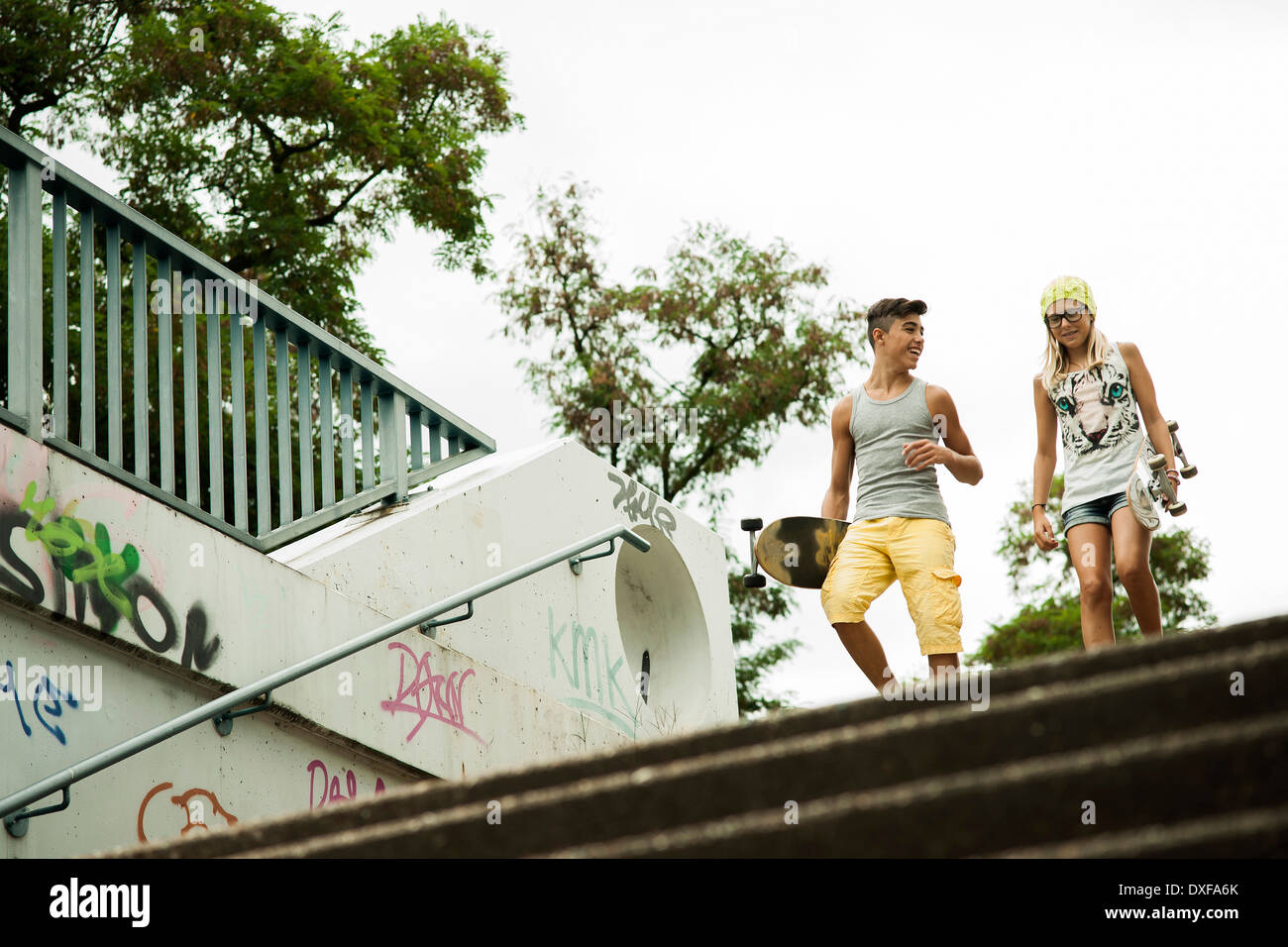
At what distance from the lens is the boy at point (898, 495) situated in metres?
5.39

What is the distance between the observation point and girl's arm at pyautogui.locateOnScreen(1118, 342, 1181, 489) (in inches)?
205

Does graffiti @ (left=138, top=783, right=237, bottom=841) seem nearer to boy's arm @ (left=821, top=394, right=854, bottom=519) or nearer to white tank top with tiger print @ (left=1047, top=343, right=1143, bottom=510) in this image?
boy's arm @ (left=821, top=394, right=854, bottom=519)

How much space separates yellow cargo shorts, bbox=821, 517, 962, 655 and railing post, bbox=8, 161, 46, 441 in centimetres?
293

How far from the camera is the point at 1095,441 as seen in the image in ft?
17.4

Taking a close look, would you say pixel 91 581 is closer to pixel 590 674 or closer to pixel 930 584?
pixel 930 584

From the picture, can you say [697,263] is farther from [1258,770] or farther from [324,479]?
[1258,770]

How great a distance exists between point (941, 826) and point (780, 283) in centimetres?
2145

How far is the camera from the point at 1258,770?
5.49 ft

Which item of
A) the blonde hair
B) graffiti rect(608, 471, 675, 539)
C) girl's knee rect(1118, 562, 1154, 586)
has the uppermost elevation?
graffiti rect(608, 471, 675, 539)

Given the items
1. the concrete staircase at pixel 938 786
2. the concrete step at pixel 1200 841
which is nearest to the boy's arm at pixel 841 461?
the concrete staircase at pixel 938 786

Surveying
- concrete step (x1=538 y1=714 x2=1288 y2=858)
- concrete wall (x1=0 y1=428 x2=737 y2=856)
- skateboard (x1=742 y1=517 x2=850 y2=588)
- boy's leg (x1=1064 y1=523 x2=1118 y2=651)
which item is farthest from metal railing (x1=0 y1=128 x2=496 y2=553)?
concrete step (x1=538 y1=714 x2=1288 y2=858)

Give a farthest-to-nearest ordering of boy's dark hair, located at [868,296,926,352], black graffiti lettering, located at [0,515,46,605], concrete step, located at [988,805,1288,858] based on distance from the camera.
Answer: boy's dark hair, located at [868,296,926,352] → black graffiti lettering, located at [0,515,46,605] → concrete step, located at [988,805,1288,858]

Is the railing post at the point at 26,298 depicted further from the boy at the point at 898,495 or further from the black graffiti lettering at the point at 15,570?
the boy at the point at 898,495

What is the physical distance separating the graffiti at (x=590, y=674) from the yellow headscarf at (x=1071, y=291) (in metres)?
3.27
